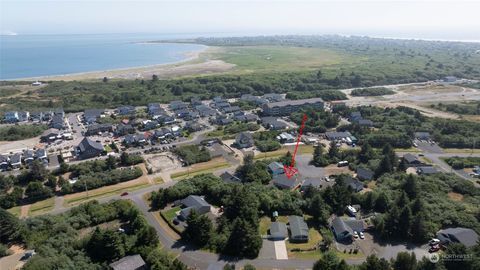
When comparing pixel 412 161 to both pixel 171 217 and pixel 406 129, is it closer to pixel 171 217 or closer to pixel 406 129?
pixel 406 129

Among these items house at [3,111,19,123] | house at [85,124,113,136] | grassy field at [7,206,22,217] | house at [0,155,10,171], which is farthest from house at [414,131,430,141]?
house at [3,111,19,123]

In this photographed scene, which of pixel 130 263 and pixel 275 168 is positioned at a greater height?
pixel 130 263

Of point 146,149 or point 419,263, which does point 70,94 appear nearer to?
point 146,149

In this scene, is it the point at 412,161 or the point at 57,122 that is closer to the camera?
the point at 412,161

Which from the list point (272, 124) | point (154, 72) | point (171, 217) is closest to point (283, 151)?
point (272, 124)

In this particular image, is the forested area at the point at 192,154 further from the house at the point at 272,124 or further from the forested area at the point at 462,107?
the forested area at the point at 462,107

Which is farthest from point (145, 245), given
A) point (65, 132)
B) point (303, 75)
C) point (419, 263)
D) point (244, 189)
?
point (303, 75)

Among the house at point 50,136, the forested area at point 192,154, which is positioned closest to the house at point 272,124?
the forested area at point 192,154
